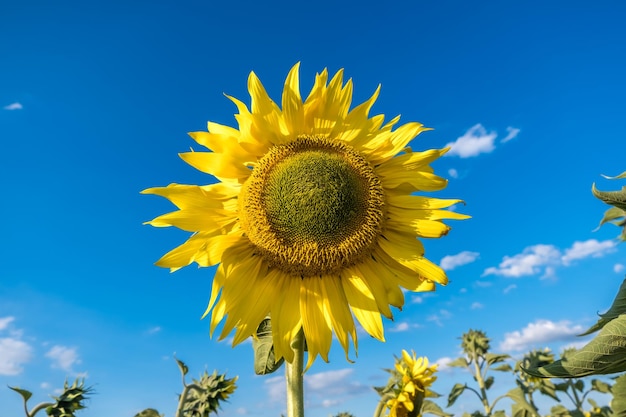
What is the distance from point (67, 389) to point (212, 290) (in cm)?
331

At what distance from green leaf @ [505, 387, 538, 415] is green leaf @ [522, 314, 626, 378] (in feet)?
16.8

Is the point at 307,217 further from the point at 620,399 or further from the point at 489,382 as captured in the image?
the point at 489,382

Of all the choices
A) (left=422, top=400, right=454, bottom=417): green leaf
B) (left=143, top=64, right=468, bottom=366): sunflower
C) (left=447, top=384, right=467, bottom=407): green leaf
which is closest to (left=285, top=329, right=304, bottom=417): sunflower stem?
(left=143, top=64, right=468, bottom=366): sunflower

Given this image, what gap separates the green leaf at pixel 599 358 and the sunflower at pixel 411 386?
293cm

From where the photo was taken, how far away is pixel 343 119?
3029 mm

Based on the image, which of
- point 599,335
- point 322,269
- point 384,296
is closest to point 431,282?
point 384,296

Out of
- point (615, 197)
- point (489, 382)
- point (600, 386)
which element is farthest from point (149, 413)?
point (600, 386)

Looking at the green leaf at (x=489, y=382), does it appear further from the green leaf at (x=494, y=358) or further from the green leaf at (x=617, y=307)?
the green leaf at (x=617, y=307)

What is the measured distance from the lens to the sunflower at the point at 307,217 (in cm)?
273

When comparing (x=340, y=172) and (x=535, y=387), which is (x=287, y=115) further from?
(x=535, y=387)

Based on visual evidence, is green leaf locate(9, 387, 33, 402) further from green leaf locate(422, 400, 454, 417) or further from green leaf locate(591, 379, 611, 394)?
green leaf locate(591, 379, 611, 394)

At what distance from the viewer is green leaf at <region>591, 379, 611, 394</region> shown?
29.1 feet

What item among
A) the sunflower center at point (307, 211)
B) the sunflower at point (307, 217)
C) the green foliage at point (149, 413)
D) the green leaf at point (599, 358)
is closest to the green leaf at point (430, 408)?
the green foliage at point (149, 413)

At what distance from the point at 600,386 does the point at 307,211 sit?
8.48m
